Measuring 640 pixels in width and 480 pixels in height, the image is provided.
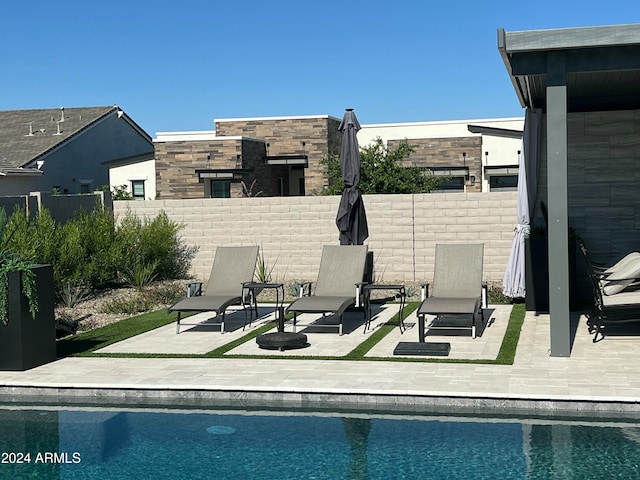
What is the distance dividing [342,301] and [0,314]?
14.6ft

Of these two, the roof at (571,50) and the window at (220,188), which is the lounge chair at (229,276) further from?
the window at (220,188)

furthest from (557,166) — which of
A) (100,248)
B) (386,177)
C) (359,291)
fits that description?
(386,177)

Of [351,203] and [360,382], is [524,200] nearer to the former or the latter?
[351,203]

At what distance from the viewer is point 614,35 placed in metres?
8.99

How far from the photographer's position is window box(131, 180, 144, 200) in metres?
33.2

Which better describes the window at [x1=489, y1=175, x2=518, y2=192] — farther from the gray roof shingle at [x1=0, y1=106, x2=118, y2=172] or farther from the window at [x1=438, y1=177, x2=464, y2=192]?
the gray roof shingle at [x1=0, y1=106, x2=118, y2=172]

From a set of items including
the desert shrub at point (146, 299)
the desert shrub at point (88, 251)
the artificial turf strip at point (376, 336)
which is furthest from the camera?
the desert shrub at point (88, 251)

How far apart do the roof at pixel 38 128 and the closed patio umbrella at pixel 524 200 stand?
65.8ft

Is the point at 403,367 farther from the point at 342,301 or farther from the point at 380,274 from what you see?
the point at 380,274

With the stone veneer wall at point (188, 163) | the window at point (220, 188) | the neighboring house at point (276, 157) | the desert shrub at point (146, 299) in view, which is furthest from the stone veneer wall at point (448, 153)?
the desert shrub at point (146, 299)

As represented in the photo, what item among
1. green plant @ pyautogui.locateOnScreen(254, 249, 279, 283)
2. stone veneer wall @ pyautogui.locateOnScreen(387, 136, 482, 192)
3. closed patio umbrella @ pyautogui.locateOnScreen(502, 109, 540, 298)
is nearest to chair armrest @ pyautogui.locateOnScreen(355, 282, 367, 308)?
closed patio umbrella @ pyautogui.locateOnScreen(502, 109, 540, 298)

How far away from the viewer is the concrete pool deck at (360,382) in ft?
25.6

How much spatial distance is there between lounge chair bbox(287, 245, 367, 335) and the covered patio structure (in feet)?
9.80

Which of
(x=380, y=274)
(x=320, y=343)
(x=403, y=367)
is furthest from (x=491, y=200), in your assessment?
(x=403, y=367)
